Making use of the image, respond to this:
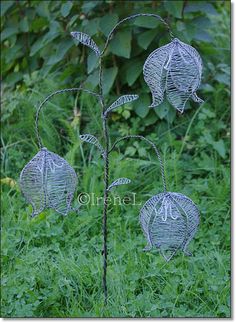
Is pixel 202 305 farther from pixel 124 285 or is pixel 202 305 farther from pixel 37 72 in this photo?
pixel 37 72

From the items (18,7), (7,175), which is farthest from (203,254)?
(18,7)

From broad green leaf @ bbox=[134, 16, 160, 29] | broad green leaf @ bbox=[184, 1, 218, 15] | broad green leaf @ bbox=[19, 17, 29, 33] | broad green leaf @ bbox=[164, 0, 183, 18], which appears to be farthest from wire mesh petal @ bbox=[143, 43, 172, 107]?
broad green leaf @ bbox=[19, 17, 29, 33]

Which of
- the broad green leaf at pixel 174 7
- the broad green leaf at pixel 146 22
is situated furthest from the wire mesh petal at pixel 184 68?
the broad green leaf at pixel 174 7

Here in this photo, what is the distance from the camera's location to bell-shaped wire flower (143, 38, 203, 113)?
1.96 meters

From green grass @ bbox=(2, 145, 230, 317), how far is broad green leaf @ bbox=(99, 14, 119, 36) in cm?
67

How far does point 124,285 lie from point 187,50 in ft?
3.37

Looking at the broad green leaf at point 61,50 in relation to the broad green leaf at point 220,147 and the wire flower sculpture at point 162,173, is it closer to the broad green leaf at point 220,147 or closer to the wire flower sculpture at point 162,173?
the broad green leaf at point 220,147

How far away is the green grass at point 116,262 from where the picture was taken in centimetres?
251

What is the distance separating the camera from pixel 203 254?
2.79m

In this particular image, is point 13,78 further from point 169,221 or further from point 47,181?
point 169,221

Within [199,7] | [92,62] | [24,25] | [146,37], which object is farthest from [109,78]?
[24,25]

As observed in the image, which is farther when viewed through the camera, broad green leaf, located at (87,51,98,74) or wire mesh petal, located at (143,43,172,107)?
broad green leaf, located at (87,51,98,74)

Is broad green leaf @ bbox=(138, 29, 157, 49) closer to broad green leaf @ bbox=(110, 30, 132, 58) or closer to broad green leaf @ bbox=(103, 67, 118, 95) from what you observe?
broad green leaf @ bbox=(110, 30, 132, 58)

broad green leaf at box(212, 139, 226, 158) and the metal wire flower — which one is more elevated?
the metal wire flower
